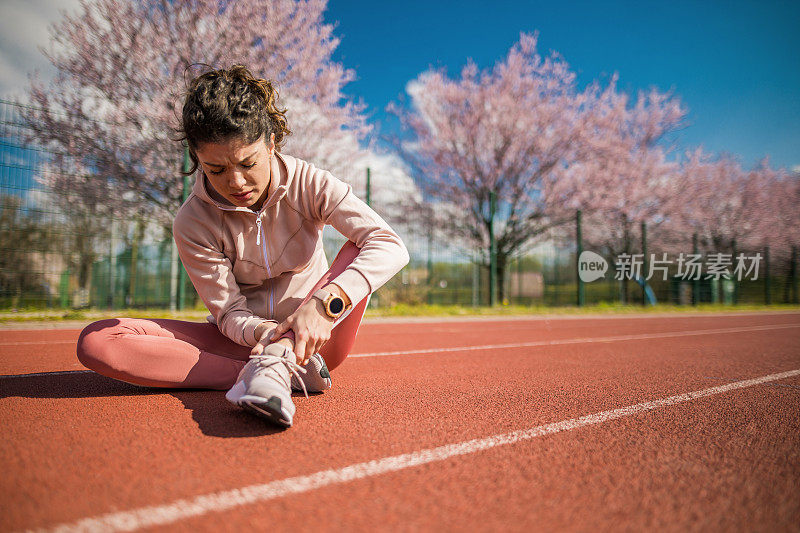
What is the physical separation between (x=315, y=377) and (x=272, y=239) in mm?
708

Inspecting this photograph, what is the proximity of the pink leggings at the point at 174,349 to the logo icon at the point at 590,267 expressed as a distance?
1254cm

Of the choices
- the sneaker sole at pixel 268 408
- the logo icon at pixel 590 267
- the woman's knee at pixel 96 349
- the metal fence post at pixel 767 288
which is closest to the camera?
the sneaker sole at pixel 268 408

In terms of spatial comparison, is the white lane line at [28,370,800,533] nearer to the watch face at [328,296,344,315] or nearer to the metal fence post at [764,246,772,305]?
the watch face at [328,296,344,315]

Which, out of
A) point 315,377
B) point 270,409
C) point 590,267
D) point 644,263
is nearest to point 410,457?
point 270,409

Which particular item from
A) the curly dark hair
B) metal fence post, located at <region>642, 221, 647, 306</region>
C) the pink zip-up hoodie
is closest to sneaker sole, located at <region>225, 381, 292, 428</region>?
the pink zip-up hoodie

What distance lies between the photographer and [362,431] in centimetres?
177

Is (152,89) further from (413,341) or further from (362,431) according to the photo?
(362,431)

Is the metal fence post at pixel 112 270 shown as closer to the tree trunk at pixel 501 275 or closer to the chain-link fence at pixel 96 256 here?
the chain-link fence at pixel 96 256

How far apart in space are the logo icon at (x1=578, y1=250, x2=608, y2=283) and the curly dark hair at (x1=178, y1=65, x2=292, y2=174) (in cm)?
1298

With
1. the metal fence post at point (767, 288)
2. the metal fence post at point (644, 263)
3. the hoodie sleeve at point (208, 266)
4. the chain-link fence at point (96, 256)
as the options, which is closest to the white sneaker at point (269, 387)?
the hoodie sleeve at point (208, 266)

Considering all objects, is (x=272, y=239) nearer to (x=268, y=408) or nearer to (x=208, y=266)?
(x=208, y=266)

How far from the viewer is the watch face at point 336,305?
1.89 metres

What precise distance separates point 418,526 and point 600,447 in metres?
0.88

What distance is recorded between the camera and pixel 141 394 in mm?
2359
